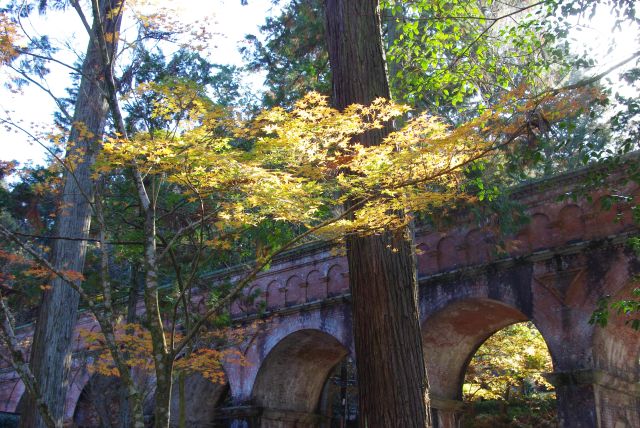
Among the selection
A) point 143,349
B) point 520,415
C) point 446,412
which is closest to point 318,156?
point 143,349

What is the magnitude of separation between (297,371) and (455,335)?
4070 mm

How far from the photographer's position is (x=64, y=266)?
812 cm

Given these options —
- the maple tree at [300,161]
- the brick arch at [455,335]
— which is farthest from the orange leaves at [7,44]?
the brick arch at [455,335]

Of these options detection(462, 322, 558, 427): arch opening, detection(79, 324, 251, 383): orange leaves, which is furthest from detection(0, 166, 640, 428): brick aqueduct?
detection(462, 322, 558, 427): arch opening

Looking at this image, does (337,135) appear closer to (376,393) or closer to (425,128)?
(425,128)

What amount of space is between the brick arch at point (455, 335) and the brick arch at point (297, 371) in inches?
90.6

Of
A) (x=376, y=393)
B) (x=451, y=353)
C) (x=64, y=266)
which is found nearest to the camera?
(x=376, y=393)

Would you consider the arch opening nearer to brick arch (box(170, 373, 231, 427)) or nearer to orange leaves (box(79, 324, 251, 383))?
orange leaves (box(79, 324, 251, 383))

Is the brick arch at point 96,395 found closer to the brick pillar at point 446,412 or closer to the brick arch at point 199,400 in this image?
the brick arch at point 199,400

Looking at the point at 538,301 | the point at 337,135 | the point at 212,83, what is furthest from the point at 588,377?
the point at 212,83

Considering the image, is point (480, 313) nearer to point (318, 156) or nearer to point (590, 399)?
point (590, 399)

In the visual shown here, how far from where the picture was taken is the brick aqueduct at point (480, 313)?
9.04m

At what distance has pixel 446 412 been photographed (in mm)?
11516

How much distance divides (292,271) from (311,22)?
513cm
